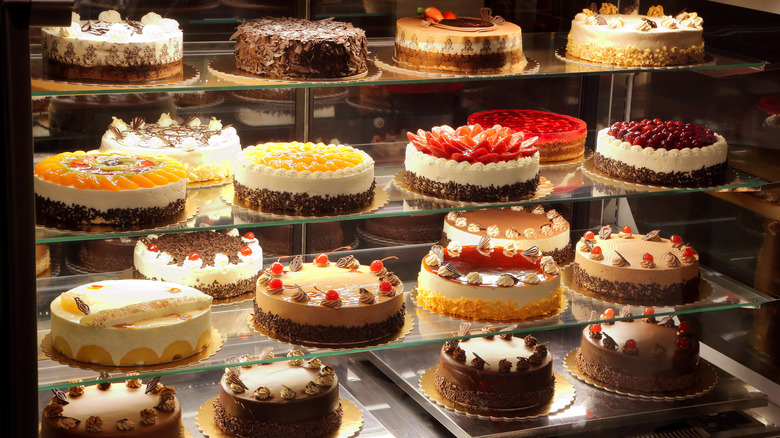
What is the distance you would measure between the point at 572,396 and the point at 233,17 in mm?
2195

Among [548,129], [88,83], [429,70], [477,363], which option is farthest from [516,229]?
[88,83]

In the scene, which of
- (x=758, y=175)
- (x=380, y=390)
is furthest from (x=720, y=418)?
(x=380, y=390)

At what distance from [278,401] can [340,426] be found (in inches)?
14.0

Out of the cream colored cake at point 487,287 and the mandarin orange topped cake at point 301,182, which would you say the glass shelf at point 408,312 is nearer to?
the cream colored cake at point 487,287

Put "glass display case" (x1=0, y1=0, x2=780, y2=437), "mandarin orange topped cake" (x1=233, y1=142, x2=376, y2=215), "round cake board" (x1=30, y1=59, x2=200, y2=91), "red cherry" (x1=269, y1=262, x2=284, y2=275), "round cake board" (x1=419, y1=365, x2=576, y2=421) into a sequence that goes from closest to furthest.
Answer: "round cake board" (x1=30, y1=59, x2=200, y2=91) → "mandarin orange topped cake" (x1=233, y1=142, x2=376, y2=215) → "glass display case" (x1=0, y1=0, x2=780, y2=437) → "red cherry" (x1=269, y1=262, x2=284, y2=275) → "round cake board" (x1=419, y1=365, x2=576, y2=421)

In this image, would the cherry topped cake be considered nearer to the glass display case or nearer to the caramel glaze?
the glass display case

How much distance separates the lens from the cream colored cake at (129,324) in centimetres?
301

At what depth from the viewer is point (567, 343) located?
468 cm

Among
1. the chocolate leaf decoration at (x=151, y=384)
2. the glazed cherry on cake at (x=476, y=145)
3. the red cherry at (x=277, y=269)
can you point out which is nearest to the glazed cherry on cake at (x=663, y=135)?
the glazed cherry on cake at (x=476, y=145)

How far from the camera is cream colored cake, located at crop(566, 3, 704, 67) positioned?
345cm

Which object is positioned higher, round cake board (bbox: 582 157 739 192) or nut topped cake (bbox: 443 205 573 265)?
round cake board (bbox: 582 157 739 192)

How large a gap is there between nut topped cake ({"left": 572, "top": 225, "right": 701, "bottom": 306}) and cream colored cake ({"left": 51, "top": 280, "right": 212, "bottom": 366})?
1668mm

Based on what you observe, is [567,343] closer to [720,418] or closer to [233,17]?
[720,418]

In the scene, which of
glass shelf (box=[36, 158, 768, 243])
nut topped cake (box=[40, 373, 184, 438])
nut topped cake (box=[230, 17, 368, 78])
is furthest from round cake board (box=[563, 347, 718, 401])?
nut topped cake (box=[230, 17, 368, 78])
